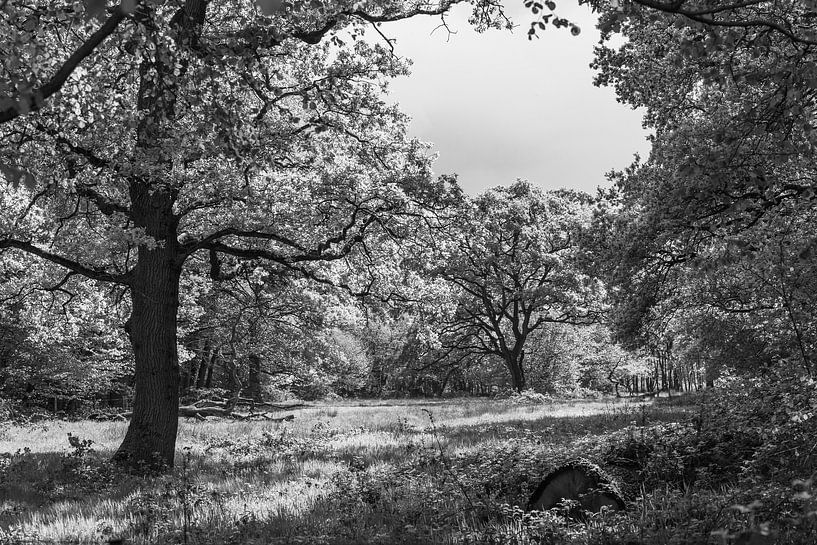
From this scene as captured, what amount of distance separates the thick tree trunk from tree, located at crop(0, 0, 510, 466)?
0.09ft

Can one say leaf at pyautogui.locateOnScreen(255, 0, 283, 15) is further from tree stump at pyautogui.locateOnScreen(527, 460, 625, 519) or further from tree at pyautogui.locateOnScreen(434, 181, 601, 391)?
tree at pyautogui.locateOnScreen(434, 181, 601, 391)

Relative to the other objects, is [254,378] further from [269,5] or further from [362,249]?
[269,5]

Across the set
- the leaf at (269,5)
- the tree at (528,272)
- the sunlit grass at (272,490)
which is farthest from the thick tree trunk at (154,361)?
the tree at (528,272)

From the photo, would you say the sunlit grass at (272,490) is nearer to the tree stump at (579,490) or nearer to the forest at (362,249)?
the forest at (362,249)

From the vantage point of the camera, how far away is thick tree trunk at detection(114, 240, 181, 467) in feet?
39.0

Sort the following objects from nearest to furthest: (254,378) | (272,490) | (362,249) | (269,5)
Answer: (269,5) → (272,490) → (362,249) → (254,378)

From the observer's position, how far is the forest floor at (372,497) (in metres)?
5.65

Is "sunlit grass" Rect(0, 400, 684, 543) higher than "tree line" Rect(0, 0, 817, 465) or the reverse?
the reverse

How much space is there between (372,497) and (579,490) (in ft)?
8.78

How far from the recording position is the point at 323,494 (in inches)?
328

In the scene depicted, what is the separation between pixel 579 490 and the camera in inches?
263

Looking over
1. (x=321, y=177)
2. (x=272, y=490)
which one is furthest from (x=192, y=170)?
(x=272, y=490)

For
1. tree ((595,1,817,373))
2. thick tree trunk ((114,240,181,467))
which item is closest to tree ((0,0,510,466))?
thick tree trunk ((114,240,181,467))

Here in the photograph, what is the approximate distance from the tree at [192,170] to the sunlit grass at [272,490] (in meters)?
1.87
